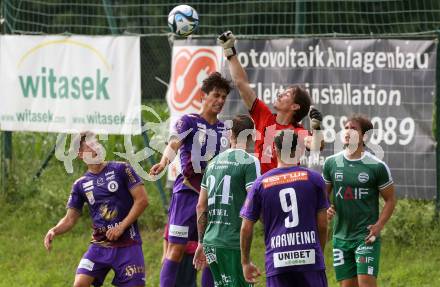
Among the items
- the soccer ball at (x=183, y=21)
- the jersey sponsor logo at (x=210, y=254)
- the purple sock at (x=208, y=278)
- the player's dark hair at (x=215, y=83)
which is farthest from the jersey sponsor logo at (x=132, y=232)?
the soccer ball at (x=183, y=21)

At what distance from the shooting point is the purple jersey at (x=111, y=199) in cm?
926

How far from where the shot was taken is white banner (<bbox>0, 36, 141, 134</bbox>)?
43.8ft

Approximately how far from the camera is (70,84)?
1367cm

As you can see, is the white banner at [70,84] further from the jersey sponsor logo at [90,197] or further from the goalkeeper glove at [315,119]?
the goalkeeper glove at [315,119]

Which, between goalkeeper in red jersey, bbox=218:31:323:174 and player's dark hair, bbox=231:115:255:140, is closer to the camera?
player's dark hair, bbox=231:115:255:140

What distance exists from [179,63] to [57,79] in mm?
1854

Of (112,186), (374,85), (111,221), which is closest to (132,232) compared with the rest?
(111,221)

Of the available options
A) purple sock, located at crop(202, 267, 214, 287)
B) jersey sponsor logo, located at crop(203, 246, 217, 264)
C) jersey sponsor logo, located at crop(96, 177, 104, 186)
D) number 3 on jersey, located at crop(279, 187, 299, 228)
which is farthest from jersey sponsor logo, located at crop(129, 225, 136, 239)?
number 3 on jersey, located at crop(279, 187, 299, 228)

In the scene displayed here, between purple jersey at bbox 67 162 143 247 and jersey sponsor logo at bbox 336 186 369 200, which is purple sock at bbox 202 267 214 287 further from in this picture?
jersey sponsor logo at bbox 336 186 369 200

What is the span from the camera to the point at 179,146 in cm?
979

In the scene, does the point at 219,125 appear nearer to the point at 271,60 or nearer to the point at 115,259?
the point at 115,259

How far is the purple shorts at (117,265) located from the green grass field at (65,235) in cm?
258

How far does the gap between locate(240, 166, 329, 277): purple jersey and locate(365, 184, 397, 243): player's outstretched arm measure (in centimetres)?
185

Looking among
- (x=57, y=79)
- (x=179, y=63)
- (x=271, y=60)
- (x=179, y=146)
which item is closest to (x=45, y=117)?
(x=57, y=79)
